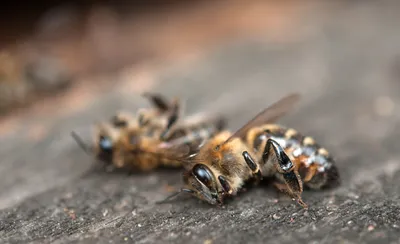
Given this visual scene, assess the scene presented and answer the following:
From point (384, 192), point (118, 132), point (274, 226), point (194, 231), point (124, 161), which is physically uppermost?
point (118, 132)

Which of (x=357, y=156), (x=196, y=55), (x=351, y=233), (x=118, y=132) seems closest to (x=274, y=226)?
(x=351, y=233)

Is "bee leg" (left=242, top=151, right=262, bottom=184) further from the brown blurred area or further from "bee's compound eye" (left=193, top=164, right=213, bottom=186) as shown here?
the brown blurred area

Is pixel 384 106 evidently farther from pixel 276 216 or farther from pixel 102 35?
pixel 102 35

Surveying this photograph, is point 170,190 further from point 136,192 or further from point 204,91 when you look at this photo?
point 204,91

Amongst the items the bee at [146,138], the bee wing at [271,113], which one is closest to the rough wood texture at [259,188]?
the bee at [146,138]

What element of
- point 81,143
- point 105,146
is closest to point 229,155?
point 105,146

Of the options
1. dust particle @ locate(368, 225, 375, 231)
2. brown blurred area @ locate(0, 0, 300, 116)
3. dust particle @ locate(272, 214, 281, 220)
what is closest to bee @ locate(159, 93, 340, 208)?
dust particle @ locate(272, 214, 281, 220)

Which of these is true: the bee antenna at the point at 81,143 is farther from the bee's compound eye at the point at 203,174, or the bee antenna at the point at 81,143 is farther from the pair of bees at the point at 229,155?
the bee's compound eye at the point at 203,174
